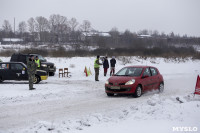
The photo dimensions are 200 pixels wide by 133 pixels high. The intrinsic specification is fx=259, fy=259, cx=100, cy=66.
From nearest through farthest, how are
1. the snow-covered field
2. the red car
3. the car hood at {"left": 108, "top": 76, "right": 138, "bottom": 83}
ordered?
1. the snow-covered field
2. the red car
3. the car hood at {"left": 108, "top": 76, "right": 138, "bottom": 83}

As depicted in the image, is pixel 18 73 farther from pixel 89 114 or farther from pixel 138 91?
pixel 89 114

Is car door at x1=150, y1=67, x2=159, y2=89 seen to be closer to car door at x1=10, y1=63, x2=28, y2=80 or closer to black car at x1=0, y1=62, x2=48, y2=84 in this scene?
black car at x1=0, y1=62, x2=48, y2=84

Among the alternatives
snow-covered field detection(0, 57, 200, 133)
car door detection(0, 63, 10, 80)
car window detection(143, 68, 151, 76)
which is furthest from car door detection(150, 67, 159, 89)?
car door detection(0, 63, 10, 80)

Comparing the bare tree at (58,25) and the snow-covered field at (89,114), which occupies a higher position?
the bare tree at (58,25)

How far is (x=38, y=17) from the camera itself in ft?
324

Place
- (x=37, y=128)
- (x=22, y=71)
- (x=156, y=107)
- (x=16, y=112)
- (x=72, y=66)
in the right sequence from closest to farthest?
(x=37, y=128)
(x=156, y=107)
(x=16, y=112)
(x=22, y=71)
(x=72, y=66)

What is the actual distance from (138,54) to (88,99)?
23.1 metres

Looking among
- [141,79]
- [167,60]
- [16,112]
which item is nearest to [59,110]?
[16,112]

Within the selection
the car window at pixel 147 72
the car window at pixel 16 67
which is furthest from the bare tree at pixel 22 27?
the car window at pixel 147 72

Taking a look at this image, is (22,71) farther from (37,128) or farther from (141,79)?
(37,128)

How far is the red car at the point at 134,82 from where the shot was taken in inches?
484

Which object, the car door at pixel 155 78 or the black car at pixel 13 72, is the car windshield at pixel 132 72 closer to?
the car door at pixel 155 78

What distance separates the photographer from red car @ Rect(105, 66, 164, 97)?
12.3m

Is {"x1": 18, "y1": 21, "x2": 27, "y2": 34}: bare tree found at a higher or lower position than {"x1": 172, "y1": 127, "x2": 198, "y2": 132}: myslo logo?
higher
